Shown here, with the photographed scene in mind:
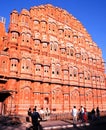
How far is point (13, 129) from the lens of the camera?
13.4 metres

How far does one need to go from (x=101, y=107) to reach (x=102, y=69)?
8160mm

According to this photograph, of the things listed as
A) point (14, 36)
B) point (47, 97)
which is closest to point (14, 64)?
point (14, 36)

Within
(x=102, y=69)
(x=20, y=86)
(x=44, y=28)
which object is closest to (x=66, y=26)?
(x=44, y=28)

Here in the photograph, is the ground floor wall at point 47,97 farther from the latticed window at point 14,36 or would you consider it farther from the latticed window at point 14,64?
the latticed window at point 14,36

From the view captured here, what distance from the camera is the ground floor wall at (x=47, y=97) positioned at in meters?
23.2

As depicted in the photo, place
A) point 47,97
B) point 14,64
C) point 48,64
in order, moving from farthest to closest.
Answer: point 48,64, point 47,97, point 14,64

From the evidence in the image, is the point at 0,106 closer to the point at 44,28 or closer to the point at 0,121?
the point at 0,121

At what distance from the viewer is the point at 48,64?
27.5 metres

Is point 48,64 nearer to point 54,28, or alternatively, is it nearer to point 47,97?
point 47,97

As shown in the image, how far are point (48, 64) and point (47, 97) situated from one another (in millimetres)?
5010

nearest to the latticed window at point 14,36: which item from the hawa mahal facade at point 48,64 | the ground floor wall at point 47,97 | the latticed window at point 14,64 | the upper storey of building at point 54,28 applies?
the hawa mahal facade at point 48,64

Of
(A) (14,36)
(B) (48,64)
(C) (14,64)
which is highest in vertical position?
(A) (14,36)

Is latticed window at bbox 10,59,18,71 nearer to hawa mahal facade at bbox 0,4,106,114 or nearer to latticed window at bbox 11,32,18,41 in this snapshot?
hawa mahal facade at bbox 0,4,106,114

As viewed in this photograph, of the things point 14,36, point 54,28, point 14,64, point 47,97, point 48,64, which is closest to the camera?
point 14,64
